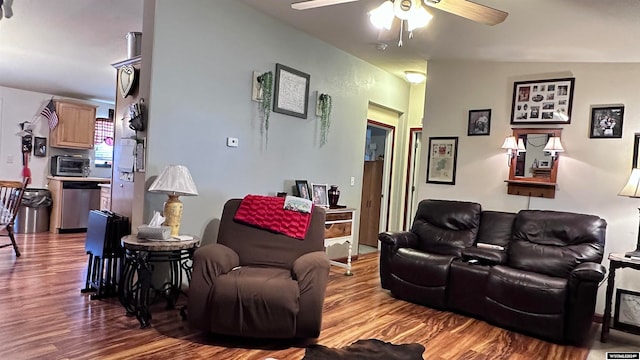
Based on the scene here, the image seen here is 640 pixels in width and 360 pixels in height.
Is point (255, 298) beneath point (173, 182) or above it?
beneath

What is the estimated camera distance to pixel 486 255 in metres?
3.51

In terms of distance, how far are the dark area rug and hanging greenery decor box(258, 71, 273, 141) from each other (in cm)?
221

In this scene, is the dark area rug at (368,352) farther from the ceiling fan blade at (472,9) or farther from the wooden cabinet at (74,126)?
the wooden cabinet at (74,126)

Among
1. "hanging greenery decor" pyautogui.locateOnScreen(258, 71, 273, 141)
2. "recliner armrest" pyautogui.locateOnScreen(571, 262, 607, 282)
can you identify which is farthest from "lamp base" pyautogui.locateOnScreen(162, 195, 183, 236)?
"recliner armrest" pyautogui.locateOnScreen(571, 262, 607, 282)

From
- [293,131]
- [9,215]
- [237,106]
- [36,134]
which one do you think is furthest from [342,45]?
[36,134]

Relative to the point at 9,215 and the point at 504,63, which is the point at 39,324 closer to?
the point at 9,215

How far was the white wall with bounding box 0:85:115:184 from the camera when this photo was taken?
6.68m

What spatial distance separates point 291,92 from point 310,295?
2.40 meters

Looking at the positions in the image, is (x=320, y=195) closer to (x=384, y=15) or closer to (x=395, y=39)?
(x=395, y=39)

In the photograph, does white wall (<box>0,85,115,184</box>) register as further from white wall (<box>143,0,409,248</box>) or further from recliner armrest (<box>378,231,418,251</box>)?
recliner armrest (<box>378,231,418,251</box>)

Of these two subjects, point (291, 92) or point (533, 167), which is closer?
point (533, 167)

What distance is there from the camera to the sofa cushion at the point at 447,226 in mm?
4035

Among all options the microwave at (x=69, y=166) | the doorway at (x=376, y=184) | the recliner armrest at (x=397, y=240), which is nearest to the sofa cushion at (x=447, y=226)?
the recliner armrest at (x=397, y=240)

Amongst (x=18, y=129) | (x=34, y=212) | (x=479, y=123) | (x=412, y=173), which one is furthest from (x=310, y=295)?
(x=18, y=129)
